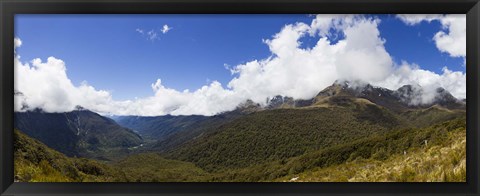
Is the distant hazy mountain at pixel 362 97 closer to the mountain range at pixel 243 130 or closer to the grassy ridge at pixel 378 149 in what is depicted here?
the mountain range at pixel 243 130

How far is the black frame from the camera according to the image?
1442 mm

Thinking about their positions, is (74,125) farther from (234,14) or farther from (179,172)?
(234,14)

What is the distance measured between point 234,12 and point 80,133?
1729 cm

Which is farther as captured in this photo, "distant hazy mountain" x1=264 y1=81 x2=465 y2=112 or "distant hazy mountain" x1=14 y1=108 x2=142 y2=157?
"distant hazy mountain" x1=264 y1=81 x2=465 y2=112

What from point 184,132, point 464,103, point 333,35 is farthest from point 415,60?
point 464,103

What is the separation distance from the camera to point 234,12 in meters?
1.50

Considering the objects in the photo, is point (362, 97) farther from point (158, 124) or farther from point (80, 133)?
point (80, 133)

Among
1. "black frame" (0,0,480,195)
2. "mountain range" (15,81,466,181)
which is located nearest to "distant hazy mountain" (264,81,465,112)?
"mountain range" (15,81,466,181)

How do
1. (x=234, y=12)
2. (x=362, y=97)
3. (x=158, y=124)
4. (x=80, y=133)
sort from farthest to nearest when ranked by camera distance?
1. (x=362, y=97)
2. (x=158, y=124)
3. (x=80, y=133)
4. (x=234, y=12)

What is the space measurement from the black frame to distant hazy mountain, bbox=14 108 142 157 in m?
12.6

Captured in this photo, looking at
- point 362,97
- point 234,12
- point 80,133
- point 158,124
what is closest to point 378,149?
point 234,12

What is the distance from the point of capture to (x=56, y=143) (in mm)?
14266

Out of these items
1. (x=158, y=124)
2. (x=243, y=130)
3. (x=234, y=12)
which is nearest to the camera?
(x=234, y=12)

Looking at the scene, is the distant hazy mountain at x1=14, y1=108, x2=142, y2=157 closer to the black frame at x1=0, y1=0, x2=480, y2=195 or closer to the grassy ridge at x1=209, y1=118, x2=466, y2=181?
the grassy ridge at x1=209, y1=118, x2=466, y2=181
